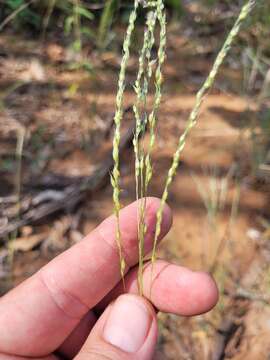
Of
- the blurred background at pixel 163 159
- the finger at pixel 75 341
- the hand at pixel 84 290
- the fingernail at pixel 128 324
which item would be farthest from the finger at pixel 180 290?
the blurred background at pixel 163 159

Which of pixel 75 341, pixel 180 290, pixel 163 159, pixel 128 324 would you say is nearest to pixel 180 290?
pixel 180 290

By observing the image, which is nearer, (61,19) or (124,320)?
(124,320)

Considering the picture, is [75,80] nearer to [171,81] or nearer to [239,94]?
[171,81]

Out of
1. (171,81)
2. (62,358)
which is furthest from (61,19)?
(62,358)

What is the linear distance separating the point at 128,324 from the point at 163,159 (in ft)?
4.60

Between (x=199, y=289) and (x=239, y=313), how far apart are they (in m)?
0.69

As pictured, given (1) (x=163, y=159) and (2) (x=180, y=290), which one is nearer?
(2) (x=180, y=290)

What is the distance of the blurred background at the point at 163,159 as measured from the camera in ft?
5.83

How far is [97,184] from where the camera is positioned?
→ 223 centimetres

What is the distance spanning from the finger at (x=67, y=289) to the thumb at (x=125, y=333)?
13 cm

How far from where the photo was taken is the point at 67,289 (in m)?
1.18

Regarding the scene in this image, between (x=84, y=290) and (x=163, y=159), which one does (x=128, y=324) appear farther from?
(x=163, y=159)

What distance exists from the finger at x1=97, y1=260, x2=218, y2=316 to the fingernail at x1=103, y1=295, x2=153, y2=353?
0.10 meters

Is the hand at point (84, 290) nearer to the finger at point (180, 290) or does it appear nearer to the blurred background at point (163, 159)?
the finger at point (180, 290)
